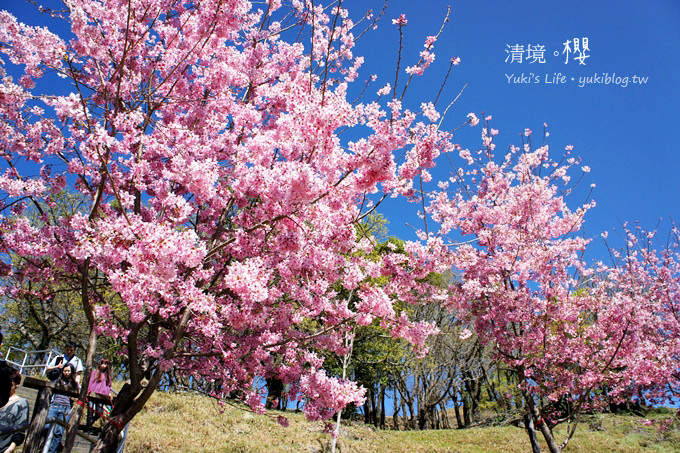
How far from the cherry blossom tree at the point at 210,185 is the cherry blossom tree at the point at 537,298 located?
3.00m

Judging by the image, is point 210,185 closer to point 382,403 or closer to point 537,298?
point 537,298

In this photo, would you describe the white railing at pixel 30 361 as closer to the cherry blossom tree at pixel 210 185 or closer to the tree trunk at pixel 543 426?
the cherry blossom tree at pixel 210 185

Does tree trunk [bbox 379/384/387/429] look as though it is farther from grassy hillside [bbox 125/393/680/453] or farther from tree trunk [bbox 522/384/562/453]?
tree trunk [bbox 522/384/562/453]

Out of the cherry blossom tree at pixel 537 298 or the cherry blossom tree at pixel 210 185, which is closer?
the cherry blossom tree at pixel 210 185

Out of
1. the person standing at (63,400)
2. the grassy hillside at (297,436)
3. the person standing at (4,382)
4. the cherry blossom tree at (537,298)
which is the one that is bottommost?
the grassy hillside at (297,436)

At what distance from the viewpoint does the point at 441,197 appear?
10.2 metres

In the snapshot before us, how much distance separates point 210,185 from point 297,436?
13089 millimetres

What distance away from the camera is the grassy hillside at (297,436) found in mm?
11492

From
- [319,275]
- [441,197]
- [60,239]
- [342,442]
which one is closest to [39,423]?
[60,239]

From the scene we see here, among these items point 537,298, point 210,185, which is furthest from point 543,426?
point 210,185

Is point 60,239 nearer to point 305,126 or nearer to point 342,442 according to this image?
point 305,126

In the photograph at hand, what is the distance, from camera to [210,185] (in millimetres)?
4738

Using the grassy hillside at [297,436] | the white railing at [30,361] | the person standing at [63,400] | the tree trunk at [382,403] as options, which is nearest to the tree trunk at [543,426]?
the grassy hillside at [297,436]

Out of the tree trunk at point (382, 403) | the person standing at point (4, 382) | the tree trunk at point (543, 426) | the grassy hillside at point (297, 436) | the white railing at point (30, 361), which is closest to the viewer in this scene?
the person standing at point (4, 382)
